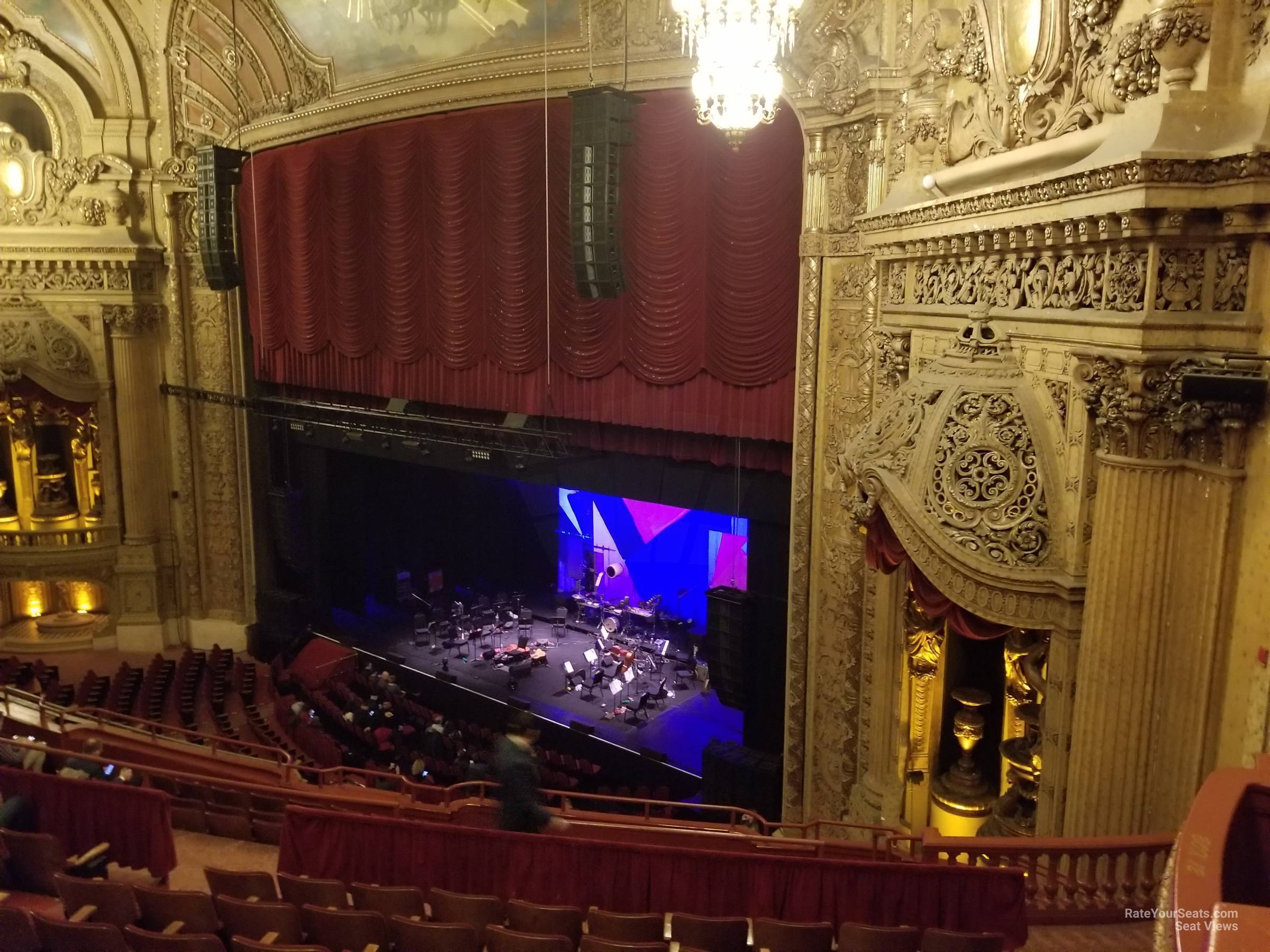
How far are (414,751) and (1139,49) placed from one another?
1023cm

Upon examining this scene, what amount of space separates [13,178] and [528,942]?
14353 mm

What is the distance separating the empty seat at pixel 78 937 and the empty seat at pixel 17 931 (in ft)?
0.13

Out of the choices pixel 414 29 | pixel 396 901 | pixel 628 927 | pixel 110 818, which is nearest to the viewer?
pixel 628 927

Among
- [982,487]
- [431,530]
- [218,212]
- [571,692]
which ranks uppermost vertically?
[218,212]

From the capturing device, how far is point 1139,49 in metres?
4.60

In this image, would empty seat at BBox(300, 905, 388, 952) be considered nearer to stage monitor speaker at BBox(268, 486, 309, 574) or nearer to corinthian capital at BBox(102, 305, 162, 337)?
stage monitor speaker at BBox(268, 486, 309, 574)

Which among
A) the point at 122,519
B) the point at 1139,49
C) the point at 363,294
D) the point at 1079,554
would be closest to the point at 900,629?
the point at 1079,554

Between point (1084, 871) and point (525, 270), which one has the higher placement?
point (525, 270)

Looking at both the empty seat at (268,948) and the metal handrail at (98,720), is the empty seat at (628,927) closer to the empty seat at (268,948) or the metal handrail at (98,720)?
the empty seat at (268,948)

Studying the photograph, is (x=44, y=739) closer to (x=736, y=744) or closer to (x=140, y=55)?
(x=736, y=744)

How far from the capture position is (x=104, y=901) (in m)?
4.68

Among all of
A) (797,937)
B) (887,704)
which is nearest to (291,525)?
(887,704)

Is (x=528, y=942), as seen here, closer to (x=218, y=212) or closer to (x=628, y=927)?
(x=628, y=927)

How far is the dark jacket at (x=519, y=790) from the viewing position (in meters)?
5.11
